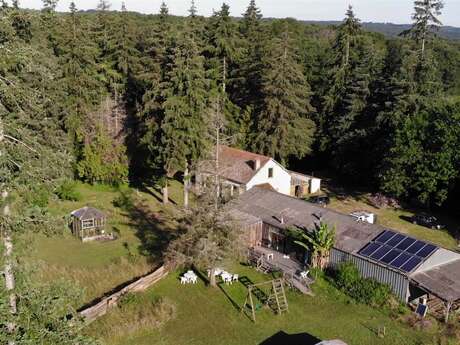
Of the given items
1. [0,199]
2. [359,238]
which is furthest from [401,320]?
[0,199]

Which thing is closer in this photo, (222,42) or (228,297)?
(228,297)

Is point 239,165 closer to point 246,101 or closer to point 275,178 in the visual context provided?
point 275,178

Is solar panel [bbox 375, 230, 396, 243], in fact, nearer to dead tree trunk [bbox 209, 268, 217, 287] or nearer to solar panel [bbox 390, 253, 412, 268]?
solar panel [bbox 390, 253, 412, 268]

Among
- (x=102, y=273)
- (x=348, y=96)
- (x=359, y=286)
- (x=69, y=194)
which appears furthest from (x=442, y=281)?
(x=69, y=194)

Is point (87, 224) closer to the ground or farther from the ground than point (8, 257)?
closer to the ground

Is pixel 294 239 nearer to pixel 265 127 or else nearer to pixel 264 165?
pixel 264 165

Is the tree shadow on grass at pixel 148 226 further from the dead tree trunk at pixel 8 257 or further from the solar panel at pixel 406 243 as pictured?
the dead tree trunk at pixel 8 257
